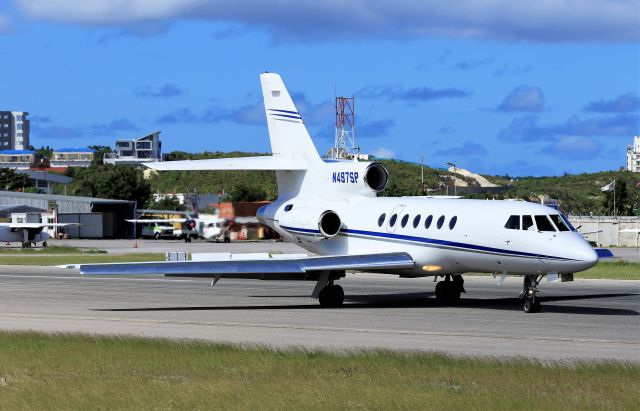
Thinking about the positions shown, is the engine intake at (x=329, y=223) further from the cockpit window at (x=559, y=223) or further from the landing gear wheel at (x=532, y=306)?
the cockpit window at (x=559, y=223)

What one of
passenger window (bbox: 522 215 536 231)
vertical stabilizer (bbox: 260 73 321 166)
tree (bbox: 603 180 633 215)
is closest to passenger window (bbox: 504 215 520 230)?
passenger window (bbox: 522 215 536 231)

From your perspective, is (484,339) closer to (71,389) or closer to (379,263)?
(379,263)

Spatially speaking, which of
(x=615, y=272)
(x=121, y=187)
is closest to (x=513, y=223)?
(x=615, y=272)

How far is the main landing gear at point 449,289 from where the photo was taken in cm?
3069

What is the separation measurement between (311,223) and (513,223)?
22.2 feet

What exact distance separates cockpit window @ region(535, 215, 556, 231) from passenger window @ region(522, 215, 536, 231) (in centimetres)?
14

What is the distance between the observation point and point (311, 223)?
31.8 m

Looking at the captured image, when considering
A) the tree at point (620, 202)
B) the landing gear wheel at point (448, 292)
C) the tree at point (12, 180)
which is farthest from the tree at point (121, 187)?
the landing gear wheel at point (448, 292)

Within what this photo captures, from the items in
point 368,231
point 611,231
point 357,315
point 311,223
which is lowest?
point 357,315

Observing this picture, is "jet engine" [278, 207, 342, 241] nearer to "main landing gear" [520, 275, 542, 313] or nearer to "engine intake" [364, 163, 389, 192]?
"engine intake" [364, 163, 389, 192]

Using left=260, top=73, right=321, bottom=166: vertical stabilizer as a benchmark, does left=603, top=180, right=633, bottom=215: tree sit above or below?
below

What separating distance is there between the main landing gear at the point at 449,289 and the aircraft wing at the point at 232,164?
219 inches

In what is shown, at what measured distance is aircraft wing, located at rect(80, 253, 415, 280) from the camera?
90.3ft

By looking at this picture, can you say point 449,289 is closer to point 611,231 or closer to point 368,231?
point 368,231
